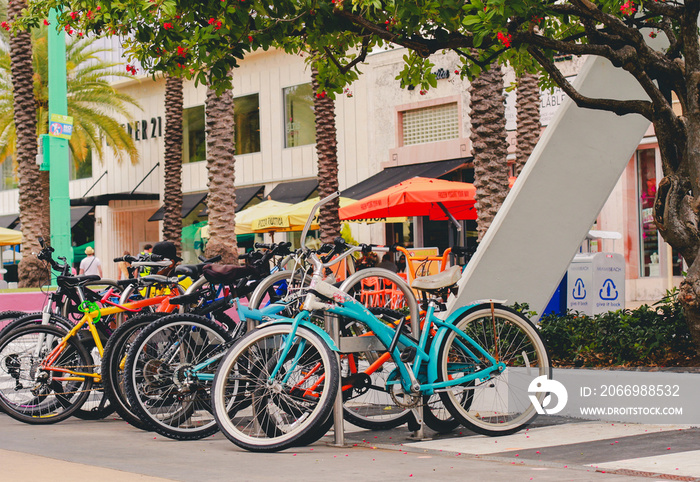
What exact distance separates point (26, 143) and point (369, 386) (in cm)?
1723

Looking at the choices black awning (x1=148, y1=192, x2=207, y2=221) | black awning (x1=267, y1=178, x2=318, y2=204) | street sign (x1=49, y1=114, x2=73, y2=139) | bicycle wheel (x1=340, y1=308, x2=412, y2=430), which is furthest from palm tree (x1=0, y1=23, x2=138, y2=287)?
bicycle wheel (x1=340, y1=308, x2=412, y2=430)

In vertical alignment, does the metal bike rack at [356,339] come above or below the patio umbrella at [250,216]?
below

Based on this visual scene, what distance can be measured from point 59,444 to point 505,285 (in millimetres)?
4100

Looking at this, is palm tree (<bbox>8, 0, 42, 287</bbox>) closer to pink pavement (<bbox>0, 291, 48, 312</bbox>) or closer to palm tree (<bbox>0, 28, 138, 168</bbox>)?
pink pavement (<bbox>0, 291, 48, 312</bbox>)

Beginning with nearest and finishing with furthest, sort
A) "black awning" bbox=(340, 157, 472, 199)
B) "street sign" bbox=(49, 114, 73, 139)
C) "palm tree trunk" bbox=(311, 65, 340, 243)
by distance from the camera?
1. "street sign" bbox=(49, 114, 73, 139)
2. "palm tree trunk" bbox=(311, 65, 340, 243)
3. "black awning" bbox=(340, 157, 472, 199)

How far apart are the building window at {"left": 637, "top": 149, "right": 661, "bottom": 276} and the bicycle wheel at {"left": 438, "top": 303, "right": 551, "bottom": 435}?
50.8 ft

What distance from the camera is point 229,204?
20.7 m

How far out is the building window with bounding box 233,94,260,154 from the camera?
3045 cm

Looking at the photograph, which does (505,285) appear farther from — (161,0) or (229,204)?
(229,204)

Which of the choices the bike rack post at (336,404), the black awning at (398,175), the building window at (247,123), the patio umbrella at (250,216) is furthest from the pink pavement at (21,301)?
the building window at (247,123)

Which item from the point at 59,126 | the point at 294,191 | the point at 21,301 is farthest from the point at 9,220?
the point at 59,126

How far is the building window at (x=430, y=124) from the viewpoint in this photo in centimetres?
2473

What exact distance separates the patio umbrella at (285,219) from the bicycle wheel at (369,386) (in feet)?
44.1

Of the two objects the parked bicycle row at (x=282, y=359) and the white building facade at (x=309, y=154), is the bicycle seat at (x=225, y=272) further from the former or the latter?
the white building facade at (x=309, y=154)
